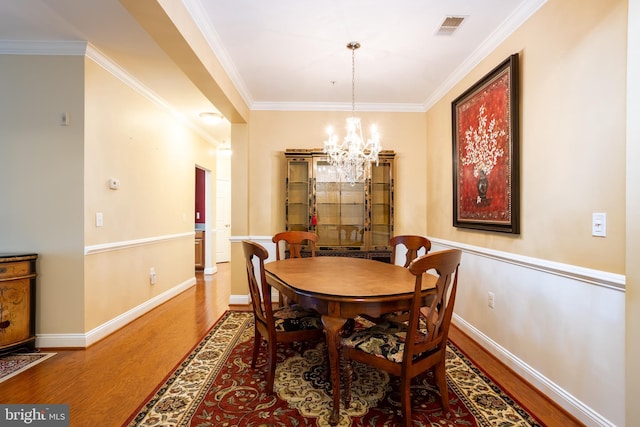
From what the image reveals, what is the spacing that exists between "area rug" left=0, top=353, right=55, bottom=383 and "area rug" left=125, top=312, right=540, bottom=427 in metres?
1.14

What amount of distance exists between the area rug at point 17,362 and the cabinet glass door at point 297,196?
255cm

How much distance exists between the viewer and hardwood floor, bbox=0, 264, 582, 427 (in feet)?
5.88

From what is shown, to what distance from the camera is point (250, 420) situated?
66.4 inches

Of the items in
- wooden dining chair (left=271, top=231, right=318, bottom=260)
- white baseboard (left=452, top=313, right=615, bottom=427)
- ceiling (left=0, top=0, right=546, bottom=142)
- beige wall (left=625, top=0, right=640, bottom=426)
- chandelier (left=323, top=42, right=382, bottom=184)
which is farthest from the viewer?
wooden dining chair (left=271, top=231, right=318, bottom=260)

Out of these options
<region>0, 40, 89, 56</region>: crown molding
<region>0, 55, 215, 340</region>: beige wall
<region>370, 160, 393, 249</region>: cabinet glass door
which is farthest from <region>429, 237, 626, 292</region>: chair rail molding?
<region>0, 40, 89, 56</region>: crown molding

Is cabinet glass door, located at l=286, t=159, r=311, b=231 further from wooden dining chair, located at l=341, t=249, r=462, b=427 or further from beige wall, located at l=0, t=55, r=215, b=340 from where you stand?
wooden dining chair, located at l=341, t=249, r=462, b=427

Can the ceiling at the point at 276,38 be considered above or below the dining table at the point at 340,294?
above

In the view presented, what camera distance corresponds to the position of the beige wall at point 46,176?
254 cm

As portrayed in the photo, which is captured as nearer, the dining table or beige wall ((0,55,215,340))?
the dining table

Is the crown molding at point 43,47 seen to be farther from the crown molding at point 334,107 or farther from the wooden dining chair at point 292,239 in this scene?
the wooden dining chair at point 292,239

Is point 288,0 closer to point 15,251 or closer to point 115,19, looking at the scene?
point 115,19

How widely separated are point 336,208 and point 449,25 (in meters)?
2.22

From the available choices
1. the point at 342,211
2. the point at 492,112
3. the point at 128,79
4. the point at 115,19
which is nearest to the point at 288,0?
the point at 115,19

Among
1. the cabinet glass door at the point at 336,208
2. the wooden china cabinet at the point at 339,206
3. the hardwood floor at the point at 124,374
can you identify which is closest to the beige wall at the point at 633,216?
the hardwood floor at the point at 124,374
